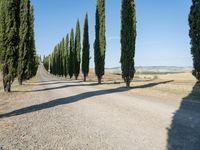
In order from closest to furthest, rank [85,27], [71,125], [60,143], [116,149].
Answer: [116,149]
[60,143]
[71,125]
[85,27]

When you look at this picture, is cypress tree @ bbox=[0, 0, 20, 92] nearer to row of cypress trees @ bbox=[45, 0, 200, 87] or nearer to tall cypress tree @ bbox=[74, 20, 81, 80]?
row of cypress trees @ bbox=[45, 0, 200, 87]

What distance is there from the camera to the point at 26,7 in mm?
32500

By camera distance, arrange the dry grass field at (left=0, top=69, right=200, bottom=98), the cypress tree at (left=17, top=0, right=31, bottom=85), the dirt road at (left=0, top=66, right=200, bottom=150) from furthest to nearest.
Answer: the cypress tree at (left=17, top=0, right=31, bottom=85)
the dry grass field at (left=0, top=69, right=200, bottom=98)
the dirt road at (left=0, top=66, right=200, bottom=150)

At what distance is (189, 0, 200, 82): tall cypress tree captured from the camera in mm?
17547

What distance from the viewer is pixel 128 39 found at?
2811 centimetres

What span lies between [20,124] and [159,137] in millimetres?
4569

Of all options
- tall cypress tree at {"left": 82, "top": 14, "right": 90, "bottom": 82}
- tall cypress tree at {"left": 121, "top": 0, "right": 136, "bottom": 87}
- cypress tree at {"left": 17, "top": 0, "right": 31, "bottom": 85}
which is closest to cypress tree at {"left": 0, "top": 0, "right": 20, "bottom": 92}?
cypress tree at {"left": 17, "top": 0, "right": 31, "bottom": 85}

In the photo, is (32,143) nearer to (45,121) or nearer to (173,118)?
(45,121)

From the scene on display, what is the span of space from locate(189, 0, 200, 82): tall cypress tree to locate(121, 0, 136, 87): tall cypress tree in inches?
401

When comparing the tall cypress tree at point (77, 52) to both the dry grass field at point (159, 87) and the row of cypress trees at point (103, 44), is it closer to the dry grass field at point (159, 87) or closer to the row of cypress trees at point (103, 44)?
the row of cypress trees at point (103, 44)

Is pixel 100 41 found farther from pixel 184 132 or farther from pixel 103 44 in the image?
pixel 184 132

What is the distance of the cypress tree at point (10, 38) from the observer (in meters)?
23.8

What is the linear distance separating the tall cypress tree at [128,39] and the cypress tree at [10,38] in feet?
33.0

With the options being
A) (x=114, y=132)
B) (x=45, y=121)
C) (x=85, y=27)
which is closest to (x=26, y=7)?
(x=85, y=27)
